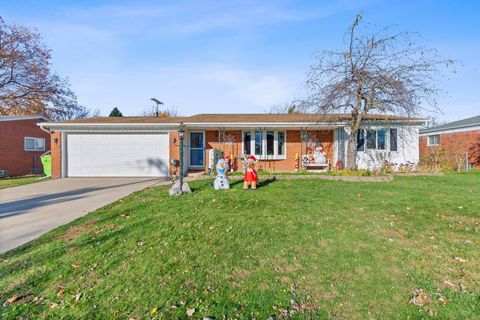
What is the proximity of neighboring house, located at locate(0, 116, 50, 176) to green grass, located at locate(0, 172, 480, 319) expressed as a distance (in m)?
15.5

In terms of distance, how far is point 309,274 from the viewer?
3119 millimetres

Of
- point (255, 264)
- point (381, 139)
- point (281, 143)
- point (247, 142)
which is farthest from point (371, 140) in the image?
point (255, 264)

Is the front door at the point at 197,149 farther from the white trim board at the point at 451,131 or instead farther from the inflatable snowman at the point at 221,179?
the white trim board at the point at 451,131

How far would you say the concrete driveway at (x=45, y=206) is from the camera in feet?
15.7

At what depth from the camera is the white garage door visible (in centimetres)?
1239

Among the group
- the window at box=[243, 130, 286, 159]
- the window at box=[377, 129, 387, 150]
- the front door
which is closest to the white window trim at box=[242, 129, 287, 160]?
the window at box=[243, 130, 286, 159]

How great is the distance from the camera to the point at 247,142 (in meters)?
13.6

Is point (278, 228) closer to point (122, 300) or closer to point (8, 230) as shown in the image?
point (122, 300)

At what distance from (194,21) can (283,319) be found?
10470 millimetres

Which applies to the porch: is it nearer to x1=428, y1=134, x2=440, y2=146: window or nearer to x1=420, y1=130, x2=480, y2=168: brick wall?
x1=420, y1=130, x2=480, y2=168: brick wall

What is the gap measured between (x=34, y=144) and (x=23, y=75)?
829 centimetres

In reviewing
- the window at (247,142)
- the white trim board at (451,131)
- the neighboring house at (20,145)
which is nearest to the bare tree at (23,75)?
the neighboring house at (20,145)

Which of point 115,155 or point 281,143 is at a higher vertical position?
point 281,143

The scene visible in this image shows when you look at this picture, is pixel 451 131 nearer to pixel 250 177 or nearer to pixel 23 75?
pixel 250 177
